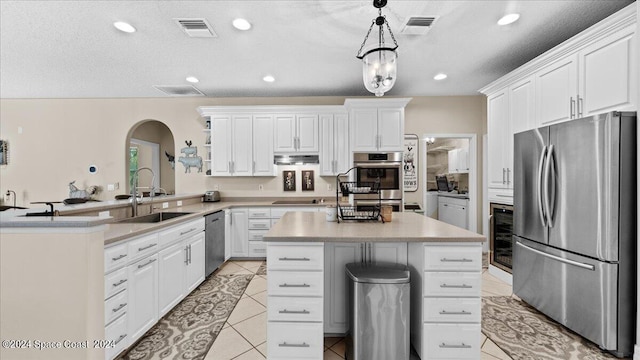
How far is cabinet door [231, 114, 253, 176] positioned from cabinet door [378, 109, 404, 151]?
2.17 metres

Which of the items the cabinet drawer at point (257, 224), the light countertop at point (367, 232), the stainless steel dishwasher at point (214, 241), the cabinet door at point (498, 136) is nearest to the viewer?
the light countertop at point (367, 232)

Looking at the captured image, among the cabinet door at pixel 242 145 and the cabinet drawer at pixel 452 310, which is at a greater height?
the cabinet door at pixel 242 145

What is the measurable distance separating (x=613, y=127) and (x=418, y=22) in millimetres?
1736

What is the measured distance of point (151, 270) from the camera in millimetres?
2227

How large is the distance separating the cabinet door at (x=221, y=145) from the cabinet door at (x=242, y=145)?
0.09 meters

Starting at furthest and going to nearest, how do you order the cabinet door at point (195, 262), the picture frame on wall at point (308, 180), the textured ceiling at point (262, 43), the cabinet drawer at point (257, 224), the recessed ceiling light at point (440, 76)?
the picture frame on wall at point (308, 180) < the cabinet drawer at point (257, 224) < the recessed ceiling light at point (440, 76) < the cabinet door at point (195, 262) < the textured ceiling at point (262, 43)

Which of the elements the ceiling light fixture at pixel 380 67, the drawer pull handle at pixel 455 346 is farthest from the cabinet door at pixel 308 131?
the drawer pull handle at pixel 455 346

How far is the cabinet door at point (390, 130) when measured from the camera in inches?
168

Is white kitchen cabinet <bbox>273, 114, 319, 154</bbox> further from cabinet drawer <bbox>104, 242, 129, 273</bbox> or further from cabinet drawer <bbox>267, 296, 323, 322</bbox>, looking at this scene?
cabinet drawer <bbox>267, 296, 323, 322</bbox>

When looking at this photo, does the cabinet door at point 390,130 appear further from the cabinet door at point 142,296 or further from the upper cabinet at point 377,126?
the cabinet door at point 142,296

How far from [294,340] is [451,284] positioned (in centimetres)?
108

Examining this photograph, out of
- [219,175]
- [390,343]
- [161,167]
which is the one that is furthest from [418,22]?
[161,167]

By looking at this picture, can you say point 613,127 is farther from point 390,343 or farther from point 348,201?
point 348,201

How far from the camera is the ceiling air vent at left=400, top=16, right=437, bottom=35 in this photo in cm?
248
